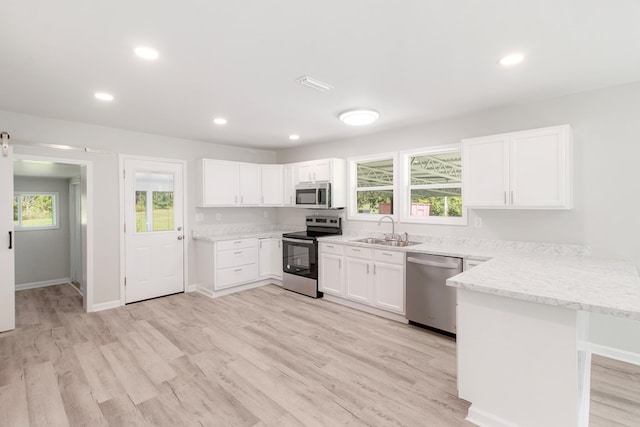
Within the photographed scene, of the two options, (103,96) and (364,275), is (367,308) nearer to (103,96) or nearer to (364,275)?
(364,275)

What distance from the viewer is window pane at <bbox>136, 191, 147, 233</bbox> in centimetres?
445

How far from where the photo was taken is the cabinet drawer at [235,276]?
468 cm

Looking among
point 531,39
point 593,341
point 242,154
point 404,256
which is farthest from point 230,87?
point 593,341

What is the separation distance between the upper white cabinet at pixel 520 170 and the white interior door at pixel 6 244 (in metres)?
5.06

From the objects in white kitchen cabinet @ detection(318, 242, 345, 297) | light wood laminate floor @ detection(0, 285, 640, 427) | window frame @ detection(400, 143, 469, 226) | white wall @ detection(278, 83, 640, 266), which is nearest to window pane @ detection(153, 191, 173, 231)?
light wood laminate floor @ detection(0, 285, 640, 427)

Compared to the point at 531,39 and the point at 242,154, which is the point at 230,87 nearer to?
the point at 531,39

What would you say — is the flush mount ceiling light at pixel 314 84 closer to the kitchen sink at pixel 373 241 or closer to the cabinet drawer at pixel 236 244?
the kitchen sink at pixel 373 241

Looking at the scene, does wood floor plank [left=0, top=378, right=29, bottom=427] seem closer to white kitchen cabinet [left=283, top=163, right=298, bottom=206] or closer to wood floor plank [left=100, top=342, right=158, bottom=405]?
wood floor plank [left=100, top=342, right=158, bottom=405]

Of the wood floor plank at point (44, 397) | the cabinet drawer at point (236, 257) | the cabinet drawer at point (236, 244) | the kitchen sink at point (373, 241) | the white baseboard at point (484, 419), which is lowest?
the wood floor plank at point (44, 397)

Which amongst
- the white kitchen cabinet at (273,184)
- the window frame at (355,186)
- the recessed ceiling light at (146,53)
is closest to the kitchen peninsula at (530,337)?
the window frame at (355,186)

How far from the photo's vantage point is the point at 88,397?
2250 mm

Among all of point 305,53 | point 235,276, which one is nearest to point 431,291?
point 305,53

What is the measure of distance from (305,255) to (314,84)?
2.69m

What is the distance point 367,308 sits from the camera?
13.1 ft
